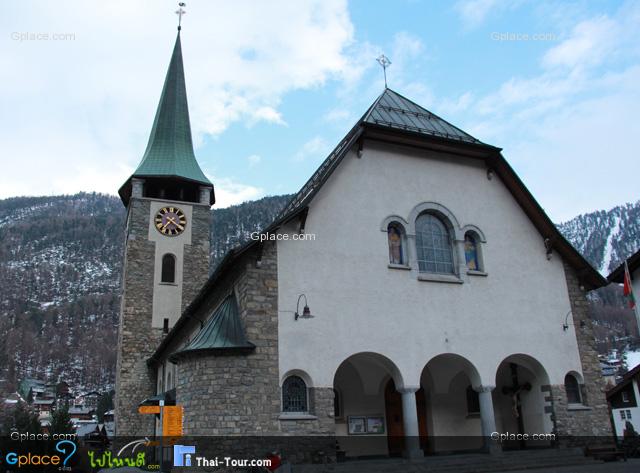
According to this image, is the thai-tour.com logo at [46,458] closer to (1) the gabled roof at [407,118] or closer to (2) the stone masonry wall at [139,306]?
(2) the stone masonry wall at [139,306]

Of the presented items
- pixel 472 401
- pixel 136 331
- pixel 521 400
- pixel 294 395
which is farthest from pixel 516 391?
pixel 136 331

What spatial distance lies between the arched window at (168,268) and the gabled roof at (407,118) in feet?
55.5

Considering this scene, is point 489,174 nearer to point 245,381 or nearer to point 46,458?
point 245,381

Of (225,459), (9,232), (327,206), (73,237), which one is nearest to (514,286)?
(327,206)

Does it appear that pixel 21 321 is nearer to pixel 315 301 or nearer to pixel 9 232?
pixel 9 232

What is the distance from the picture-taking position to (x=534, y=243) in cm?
1984

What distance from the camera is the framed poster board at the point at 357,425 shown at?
1816 centimetres

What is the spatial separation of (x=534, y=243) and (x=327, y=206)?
7.30 m

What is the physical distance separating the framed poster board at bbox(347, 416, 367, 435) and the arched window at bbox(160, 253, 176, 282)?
17.0 metres

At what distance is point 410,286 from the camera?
57.1 feet

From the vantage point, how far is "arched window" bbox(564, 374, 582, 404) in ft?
61.2

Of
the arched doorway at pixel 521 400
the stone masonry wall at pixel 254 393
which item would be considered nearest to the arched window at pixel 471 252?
the arched doorway at pixel 521 400

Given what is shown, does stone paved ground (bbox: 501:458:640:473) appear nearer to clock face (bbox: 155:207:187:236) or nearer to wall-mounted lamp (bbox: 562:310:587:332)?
wall-mounted lamp (bbox: 562:310:587:332)

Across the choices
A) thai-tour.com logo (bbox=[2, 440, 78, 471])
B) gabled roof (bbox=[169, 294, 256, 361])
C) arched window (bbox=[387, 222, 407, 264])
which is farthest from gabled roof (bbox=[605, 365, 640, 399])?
thai-tour.com logo (bbox=[2, 440, 78, 471])
